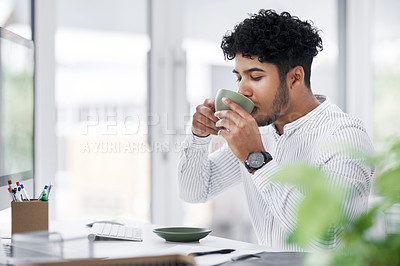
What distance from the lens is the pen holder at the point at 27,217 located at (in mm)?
1271

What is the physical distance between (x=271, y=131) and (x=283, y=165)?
0.49m

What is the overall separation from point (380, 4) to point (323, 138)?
6.27 feet

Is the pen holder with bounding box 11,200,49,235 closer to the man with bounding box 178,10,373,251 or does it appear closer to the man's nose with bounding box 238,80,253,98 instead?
the man with bounding box 178,10,373,251

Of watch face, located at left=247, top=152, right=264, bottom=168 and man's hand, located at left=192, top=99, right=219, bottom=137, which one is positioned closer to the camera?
watch face, located at left=247, top=152, right=264, bottom=168

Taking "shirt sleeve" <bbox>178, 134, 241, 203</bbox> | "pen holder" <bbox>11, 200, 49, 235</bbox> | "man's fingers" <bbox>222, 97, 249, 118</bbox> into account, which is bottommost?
"pen holder" <bbox>11, 200, 49, 235</bbox>

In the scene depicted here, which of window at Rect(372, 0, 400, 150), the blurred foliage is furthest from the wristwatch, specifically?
window at Rect(372, 0, 400, 150)

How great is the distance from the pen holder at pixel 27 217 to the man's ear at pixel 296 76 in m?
0.89

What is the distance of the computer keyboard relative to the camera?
1.35 metres

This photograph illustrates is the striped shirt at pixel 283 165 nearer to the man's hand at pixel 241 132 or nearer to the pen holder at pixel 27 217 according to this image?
the man's hand at pixel 241 132

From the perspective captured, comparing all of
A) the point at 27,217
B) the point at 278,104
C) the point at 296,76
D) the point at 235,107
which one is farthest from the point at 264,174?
the point at 27,217

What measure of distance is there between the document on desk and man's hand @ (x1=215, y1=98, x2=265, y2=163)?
13.1 inches

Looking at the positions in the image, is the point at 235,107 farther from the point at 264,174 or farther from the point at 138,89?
the point at 138,89

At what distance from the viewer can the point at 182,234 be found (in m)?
1.33

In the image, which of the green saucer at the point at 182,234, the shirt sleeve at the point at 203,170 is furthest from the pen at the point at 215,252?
the shirt sleeve at the point at 203,170
